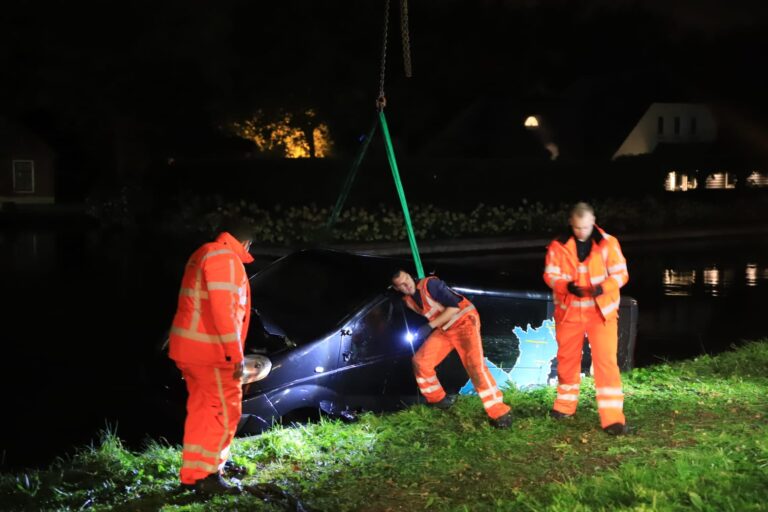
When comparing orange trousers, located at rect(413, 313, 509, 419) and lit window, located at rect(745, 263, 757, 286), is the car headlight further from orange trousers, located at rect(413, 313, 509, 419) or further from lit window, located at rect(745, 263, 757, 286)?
lit window, located at rect(745, 263, 757, 286)

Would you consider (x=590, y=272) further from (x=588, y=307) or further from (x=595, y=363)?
(x=595, y=363)

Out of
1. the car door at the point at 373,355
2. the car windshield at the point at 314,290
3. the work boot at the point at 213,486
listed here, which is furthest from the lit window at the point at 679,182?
the work boot at the point at 213,486

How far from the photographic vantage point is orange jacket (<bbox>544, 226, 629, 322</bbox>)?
20.6 ft

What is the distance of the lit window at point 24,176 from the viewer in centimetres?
4891

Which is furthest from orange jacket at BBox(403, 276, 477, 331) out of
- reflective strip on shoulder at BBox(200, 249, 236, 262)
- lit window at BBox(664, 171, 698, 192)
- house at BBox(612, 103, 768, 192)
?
house at BBox(612, 103, 768, 192)

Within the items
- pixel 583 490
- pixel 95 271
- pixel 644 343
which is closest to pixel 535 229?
pixel 95 271

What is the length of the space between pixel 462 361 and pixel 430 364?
0.90 feet

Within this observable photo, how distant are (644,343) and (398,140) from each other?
4047cm

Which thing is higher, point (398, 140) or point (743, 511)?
point (398, 140)

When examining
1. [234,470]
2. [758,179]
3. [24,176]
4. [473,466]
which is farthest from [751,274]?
[24,176]

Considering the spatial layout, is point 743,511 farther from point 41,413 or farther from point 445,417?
point 41,413

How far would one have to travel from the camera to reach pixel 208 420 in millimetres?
5145

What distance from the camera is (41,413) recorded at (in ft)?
26.8

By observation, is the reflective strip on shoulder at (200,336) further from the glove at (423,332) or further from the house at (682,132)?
the house at (682,132)
